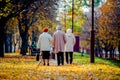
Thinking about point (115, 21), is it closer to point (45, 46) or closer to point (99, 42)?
point (99, 42)

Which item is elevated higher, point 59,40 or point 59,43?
point 59,40

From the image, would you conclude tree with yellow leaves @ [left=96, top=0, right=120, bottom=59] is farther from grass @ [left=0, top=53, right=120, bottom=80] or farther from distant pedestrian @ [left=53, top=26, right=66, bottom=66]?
grass @ [left=0, top=53, right=120, bottom=80]

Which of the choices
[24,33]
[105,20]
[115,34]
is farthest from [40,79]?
[105,20]

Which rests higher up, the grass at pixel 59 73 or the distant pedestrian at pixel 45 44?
the distant pedestrian at pixel 45 44

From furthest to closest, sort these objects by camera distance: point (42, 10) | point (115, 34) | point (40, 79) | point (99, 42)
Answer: point (99, 42) < point (115, 34) < point (42, 10) < point (40, 79)

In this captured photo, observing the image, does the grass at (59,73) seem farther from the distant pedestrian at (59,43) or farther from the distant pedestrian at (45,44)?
the distant pedestrian at (45,44)

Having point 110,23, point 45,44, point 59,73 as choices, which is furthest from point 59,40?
point 110,23

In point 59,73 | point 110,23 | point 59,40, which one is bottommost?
point 59,73

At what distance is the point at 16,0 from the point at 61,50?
60.1 ft

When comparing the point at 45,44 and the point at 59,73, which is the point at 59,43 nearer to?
the point at 45,44

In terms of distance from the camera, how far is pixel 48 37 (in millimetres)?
24172

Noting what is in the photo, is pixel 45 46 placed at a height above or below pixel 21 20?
below

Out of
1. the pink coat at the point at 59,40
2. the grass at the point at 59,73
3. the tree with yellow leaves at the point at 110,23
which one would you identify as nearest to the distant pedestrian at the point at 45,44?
the pink coat at the point at 59,40

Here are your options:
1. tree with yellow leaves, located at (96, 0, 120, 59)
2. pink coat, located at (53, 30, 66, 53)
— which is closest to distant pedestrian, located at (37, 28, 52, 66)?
pink coat, located at (53, 30, 66, 53)
